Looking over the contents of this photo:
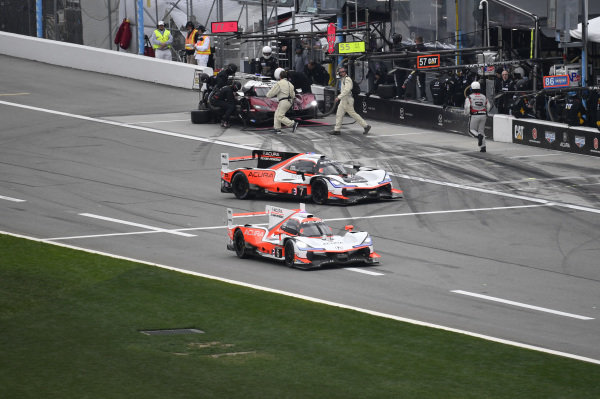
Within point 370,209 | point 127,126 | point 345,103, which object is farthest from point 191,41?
point 370,209

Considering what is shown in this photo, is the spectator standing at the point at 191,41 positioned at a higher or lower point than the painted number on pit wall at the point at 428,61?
higher

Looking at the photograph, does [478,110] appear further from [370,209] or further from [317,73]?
[317,73]

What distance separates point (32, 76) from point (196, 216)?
22.9m

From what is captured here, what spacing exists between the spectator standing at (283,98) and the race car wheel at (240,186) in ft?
28.0

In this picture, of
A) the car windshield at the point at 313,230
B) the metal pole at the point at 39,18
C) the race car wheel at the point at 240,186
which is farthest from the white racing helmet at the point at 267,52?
the car windshield at the point at 313,230

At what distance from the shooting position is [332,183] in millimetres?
23875

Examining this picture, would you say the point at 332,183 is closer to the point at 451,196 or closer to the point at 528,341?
the point at 451,196

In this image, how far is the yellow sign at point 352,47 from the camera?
118 feet

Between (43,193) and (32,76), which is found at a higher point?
(32,76)

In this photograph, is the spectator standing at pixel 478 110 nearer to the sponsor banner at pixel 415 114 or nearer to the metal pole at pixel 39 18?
the sponsor banner at pixel 415 114

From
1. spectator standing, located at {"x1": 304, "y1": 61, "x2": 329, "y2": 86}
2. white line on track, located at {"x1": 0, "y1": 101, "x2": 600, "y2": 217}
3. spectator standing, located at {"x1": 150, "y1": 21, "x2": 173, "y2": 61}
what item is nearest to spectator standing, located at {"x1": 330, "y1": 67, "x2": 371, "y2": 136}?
white line on track, located at {"x1": 0, "y1": 101, "x2": 600, "y2": 217}

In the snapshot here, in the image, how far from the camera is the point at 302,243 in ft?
60.0

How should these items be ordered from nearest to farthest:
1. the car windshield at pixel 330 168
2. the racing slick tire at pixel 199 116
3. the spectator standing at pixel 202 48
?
the car windshield at pixel 330 168 < the racing slick tire at pixel 199 116 < the spectator standing at pixel 202 48

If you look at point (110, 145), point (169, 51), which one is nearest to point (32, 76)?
point (169, 51)
